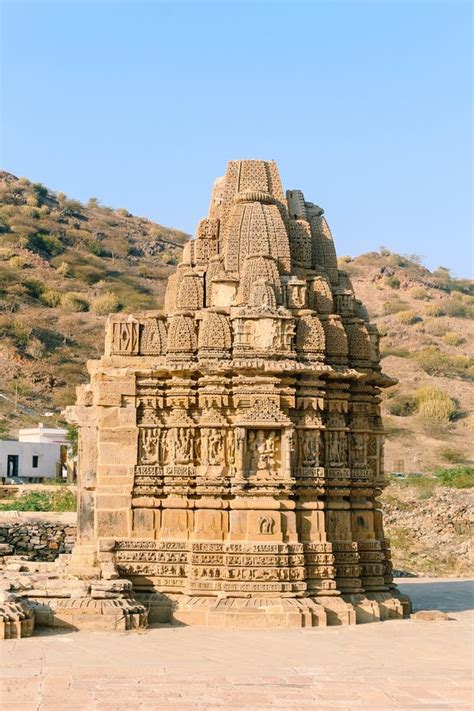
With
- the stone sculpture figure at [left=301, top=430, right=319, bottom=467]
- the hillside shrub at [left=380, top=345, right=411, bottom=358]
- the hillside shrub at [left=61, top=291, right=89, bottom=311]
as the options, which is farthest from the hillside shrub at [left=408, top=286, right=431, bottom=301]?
the stone sculpture figure at [left=301, top=430, right=319, bottom=467]

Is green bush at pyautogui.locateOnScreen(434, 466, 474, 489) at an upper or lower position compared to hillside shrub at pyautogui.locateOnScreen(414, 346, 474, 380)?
lower

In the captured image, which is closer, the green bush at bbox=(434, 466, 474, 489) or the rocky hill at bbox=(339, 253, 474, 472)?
the green bush at bbox=(434, 466, 474, 489)

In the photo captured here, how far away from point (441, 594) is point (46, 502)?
46.4 ft

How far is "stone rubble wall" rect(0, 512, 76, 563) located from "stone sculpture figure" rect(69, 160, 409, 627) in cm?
929

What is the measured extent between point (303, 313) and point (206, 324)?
1.27m

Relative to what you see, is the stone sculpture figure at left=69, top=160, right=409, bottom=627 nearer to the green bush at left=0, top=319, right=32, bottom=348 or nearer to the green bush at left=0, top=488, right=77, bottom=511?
the green bush at left=0, top=488, right=77, bottom=511

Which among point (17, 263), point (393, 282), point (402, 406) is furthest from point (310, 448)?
point (393, 282)

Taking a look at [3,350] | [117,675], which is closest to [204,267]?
[117,675]

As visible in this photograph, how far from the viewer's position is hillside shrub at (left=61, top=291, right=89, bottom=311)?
6041cm

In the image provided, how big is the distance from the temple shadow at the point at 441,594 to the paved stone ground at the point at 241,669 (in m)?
2.68

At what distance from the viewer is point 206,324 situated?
14.3m

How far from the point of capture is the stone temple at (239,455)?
13.7 meters

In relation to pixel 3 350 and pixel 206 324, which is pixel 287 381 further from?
pixel 3 350

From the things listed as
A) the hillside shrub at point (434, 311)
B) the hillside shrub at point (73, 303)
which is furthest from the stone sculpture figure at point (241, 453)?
the hillside shrub at point (434, 311)
